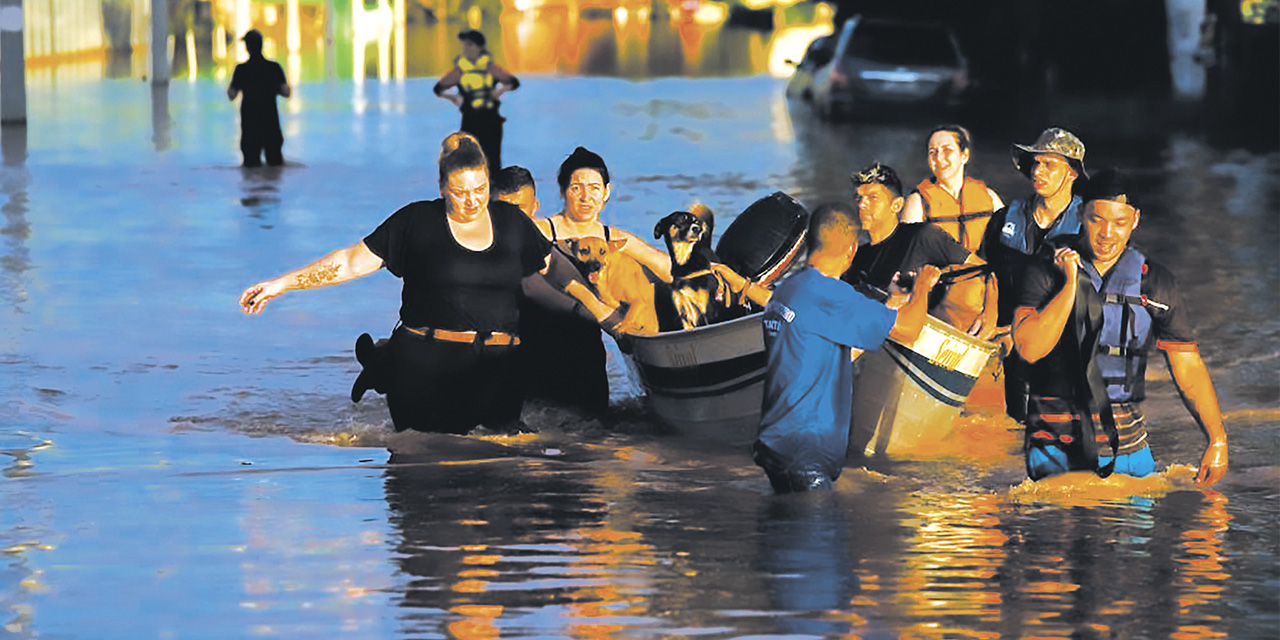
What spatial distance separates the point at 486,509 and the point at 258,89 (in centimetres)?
1793

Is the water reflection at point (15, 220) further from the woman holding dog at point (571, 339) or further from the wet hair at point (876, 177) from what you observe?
the wet hair at point (876, 177)

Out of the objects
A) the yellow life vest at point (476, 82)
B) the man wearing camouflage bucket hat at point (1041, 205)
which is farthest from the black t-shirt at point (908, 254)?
the yellow life vest at point (476, 82)

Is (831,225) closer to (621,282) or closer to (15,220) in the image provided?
(621,282)

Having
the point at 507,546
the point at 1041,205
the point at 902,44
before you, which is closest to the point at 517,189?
the point at 1041,205

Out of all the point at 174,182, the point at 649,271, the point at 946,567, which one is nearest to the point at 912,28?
the point at 174,182

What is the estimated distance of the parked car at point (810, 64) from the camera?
35688mm

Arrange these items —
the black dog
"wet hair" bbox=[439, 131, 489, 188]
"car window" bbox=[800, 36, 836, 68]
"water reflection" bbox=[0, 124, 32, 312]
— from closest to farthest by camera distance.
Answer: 1. "wet hair" bbox=[439, 131, 489, 188]
2. the black dog
3. "water reflection" bbox=[0, 124, 32, 312]
4. "car window" bbox=[800, 36, 836, 68]

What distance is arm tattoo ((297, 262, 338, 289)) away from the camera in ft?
31.8

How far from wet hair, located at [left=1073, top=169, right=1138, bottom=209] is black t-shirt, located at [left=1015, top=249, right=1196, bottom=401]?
0.24 m

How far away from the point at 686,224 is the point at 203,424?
2.55m

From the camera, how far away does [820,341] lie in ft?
28.1

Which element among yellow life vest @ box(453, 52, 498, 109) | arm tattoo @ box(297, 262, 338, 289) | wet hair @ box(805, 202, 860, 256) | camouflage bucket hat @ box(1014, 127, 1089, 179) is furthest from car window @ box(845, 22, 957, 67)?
wet hair @ box(805, 202, 860, 256)

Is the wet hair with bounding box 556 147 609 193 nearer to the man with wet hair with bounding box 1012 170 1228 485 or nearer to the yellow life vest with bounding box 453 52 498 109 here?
the man with wet hair with bounding box 1012 170 1228 485

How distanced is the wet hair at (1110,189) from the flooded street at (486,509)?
1206mm
